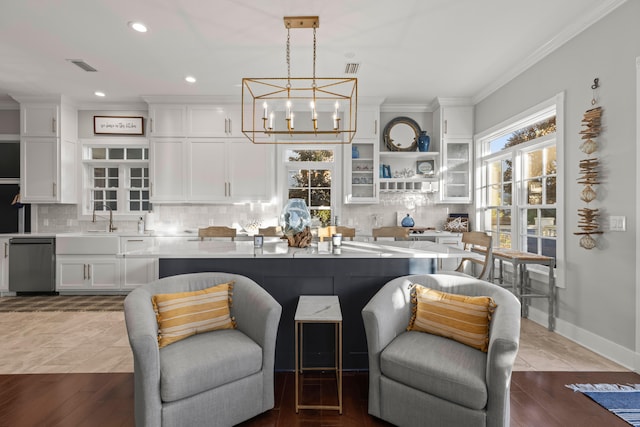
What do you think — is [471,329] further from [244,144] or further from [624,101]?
[244,144]

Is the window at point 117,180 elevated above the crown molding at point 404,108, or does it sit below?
below

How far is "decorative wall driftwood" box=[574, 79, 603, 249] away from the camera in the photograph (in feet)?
9.46

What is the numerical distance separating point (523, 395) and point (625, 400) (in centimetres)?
61

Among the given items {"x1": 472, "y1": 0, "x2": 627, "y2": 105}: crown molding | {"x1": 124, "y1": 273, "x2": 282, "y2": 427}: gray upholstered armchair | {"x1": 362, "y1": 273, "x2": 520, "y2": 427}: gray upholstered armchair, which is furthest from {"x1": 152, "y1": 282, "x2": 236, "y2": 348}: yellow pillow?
{"x1": 472, "y1": 0, "x2": 627, "y2": 105}: crown molding

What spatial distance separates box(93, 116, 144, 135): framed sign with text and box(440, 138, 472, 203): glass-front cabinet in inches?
197

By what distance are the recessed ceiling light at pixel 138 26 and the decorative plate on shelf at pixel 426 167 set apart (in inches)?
168

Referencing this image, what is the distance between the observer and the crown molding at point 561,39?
278 centimetres

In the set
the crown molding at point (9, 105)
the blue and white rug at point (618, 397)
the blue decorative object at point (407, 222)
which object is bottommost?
the blue and white rug at point (618, 397)

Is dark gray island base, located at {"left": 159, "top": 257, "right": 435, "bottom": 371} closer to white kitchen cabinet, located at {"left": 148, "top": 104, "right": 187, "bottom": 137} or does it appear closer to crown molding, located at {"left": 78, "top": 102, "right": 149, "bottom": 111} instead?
white kitchen cabinet, located at {"left": 148, "top": 104, "right": 187, "bottom": 137}

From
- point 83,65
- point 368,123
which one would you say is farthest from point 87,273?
point 368,123

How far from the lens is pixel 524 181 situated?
13.6 ft

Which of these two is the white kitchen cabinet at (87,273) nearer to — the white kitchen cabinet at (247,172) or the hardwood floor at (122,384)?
the hardwood floor at (122,384)

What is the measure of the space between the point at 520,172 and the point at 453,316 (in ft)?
10.0

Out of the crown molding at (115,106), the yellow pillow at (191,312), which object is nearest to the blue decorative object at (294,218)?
the yellow pillow at (191,312)
